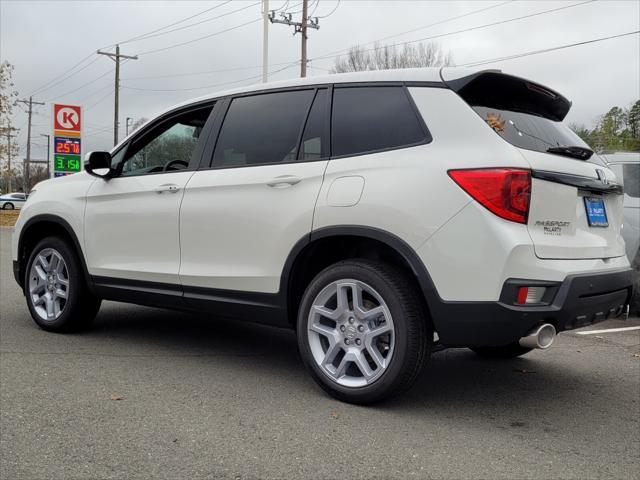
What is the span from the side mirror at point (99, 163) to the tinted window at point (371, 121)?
84.4 inches

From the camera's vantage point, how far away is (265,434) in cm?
318

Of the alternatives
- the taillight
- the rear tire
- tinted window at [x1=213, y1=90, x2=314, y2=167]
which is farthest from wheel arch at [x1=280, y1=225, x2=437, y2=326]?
the rear tire

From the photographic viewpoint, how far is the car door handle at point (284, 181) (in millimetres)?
3832

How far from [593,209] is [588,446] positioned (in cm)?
129

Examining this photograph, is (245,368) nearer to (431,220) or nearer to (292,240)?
(292,240)

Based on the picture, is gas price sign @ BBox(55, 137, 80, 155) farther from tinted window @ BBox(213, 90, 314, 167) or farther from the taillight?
the taillight

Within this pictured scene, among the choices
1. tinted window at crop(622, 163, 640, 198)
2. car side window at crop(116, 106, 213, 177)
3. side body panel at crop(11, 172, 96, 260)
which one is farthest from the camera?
tinted window at crop(622, 163, 640, 198)

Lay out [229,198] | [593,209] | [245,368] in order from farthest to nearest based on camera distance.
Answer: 1. [245,368]
2. [229,198]
3. [593,209]

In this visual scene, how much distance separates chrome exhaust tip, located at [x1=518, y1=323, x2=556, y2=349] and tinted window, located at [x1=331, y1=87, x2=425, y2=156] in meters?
1.18

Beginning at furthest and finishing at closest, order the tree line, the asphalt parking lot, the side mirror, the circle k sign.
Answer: the tree line, the circle k sign, the side mirror, the asphalt parking lot

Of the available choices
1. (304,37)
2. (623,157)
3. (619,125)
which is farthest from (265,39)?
(619,125)

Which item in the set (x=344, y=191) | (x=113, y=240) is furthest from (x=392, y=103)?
(x=113, y=240)

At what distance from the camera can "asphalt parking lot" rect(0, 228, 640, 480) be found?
9.29 ft

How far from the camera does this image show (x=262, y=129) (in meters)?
4.27
